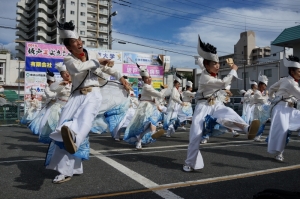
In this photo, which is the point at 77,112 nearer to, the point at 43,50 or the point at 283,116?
the point at 283,116

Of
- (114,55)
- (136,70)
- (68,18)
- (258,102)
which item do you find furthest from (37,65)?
(68,18)

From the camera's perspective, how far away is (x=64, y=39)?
4.34 metres

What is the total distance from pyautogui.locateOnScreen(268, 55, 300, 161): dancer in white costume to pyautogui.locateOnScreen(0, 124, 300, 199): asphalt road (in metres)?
0.34

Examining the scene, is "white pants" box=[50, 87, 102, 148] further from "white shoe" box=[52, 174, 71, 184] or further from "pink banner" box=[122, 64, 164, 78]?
"pink banner" box=[122, 64, 164, 78]

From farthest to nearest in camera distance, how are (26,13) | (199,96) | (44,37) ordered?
1. (26,13)
2. (44,37)
3. (199,96)

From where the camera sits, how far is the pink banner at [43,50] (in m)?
15.9

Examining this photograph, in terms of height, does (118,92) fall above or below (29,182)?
above

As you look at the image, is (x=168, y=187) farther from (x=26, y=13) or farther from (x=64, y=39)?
(x=26, y=13)

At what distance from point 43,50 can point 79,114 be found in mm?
13432

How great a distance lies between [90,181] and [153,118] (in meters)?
3.44

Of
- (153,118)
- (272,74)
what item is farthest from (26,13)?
(153,118)

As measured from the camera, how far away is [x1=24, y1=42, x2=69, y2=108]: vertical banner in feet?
51.7

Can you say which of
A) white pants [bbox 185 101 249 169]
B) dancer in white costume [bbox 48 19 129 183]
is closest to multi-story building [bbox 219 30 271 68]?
white pants [bbox 185 101 249 169]

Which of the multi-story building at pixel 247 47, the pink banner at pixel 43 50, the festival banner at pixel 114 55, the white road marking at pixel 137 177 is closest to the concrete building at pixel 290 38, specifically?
the festival banner at pixel 114 55
